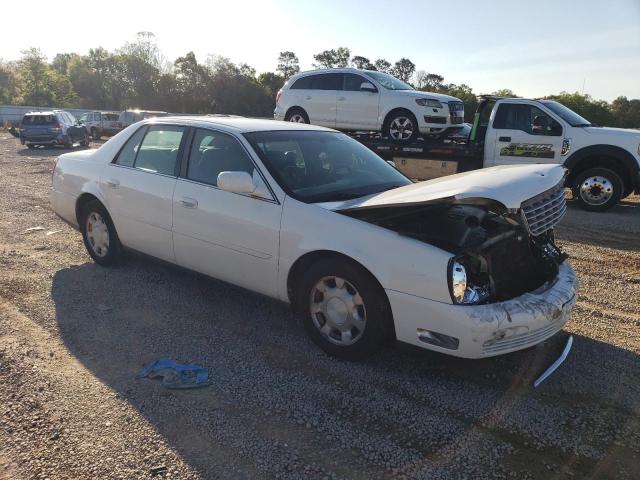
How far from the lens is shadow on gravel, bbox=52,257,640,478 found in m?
2.57

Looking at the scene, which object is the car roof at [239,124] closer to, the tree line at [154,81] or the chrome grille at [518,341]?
the chrome grille at [518,341]

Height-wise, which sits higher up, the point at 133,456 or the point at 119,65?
the point at 119,65

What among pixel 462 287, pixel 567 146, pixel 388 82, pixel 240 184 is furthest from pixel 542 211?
pixel 388 82

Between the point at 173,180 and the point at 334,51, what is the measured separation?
190ft

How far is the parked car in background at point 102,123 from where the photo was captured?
26.4m

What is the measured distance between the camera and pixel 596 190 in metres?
9.55

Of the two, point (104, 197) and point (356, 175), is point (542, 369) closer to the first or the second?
point (356, 175)

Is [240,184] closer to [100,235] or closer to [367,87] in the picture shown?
[100,235]

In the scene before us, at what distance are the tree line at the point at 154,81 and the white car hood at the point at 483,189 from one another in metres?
43.0

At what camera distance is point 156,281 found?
504cm

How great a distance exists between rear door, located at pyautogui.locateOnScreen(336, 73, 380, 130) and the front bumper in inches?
315

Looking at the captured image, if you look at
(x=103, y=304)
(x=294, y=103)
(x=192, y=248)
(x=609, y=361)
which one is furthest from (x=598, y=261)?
(x=294, y=103)

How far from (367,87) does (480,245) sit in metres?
7.99

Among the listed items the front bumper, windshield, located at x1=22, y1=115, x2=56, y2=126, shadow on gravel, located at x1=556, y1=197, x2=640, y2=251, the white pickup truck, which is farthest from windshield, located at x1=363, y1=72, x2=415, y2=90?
windshield, located at x1=22, y1=115, x2=56, y2=126
